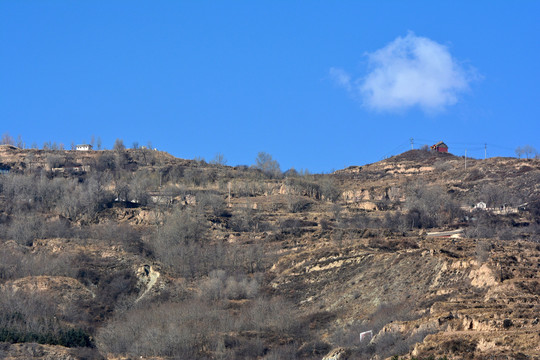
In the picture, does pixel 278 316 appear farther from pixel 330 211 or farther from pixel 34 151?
pixel 34 151

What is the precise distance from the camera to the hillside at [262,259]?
209ft

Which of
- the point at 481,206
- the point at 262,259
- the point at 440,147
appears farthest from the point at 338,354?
the point at 440,147

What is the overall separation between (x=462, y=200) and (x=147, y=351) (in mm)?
73109

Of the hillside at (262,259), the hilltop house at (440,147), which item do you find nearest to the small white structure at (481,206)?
the hillside at (262,259)

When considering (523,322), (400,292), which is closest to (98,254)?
(400,292)

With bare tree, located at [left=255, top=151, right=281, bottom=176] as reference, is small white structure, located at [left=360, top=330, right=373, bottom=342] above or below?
below

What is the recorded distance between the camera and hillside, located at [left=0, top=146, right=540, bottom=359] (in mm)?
63750

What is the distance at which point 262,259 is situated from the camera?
328 ft

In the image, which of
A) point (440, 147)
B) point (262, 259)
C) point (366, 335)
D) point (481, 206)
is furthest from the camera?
point (440, 147)

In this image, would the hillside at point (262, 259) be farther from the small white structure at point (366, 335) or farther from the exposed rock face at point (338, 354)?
the small white structure at point (366, 335)

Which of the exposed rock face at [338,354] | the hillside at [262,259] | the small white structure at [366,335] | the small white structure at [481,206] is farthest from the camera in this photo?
the small white structure at [481,206]

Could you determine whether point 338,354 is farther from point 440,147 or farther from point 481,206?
point 440,147

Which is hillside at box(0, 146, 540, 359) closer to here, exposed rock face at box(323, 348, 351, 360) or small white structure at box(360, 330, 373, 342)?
exposed rock face at box(323, 348, 351, 360)

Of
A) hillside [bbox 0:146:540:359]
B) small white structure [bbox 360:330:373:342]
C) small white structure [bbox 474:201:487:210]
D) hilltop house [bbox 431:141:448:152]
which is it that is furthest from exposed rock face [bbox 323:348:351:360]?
hilltop house [bbox 431:141:448:152]
